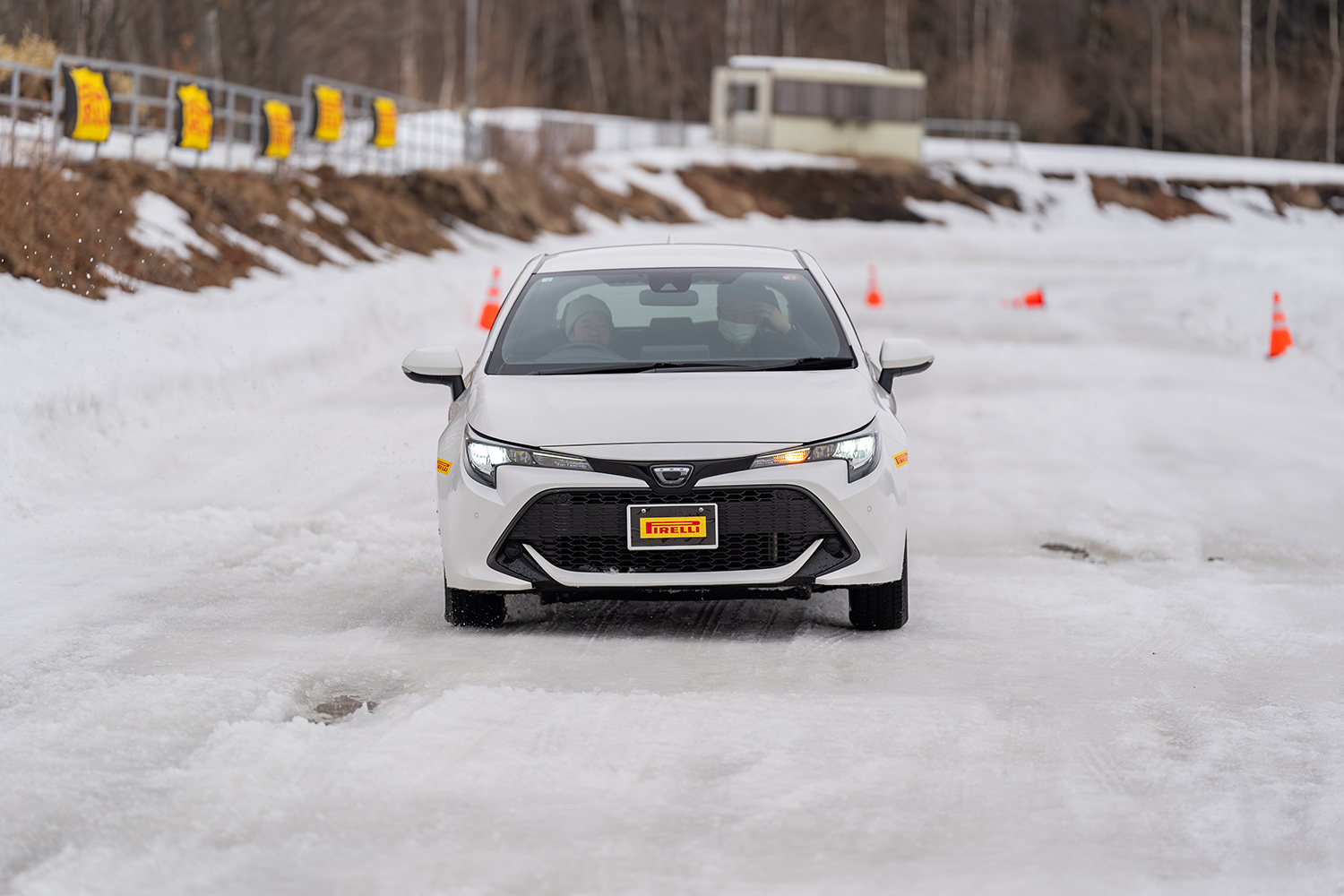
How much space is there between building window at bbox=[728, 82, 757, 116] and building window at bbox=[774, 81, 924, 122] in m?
1.18

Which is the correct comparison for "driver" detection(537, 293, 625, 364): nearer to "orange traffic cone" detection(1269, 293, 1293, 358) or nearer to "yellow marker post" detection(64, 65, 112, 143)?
"orange traffic cone" detection(1269, 293, 1293, 358)

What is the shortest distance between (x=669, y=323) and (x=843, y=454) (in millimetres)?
1453

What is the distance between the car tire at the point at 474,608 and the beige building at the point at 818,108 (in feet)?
193

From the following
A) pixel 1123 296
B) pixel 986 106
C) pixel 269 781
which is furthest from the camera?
pixel 986 106

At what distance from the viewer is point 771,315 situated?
7.73 meters

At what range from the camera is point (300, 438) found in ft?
39.3

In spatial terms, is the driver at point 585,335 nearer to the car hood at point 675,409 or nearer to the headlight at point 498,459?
the car hood at point 675,409

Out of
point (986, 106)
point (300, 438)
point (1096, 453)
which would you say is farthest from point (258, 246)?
point (986, 106)

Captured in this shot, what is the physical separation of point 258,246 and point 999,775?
18928 mm

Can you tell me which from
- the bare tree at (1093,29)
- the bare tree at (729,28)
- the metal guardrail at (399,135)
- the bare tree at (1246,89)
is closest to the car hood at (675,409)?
the metal guardrail at (399,135)

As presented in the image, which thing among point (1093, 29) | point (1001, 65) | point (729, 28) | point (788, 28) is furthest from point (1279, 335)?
point (1093, 29)

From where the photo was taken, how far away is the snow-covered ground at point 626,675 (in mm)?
4289

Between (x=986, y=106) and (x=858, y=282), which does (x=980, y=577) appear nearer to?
(x=858, y=282)

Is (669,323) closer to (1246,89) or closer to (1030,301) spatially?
(1030,301)
